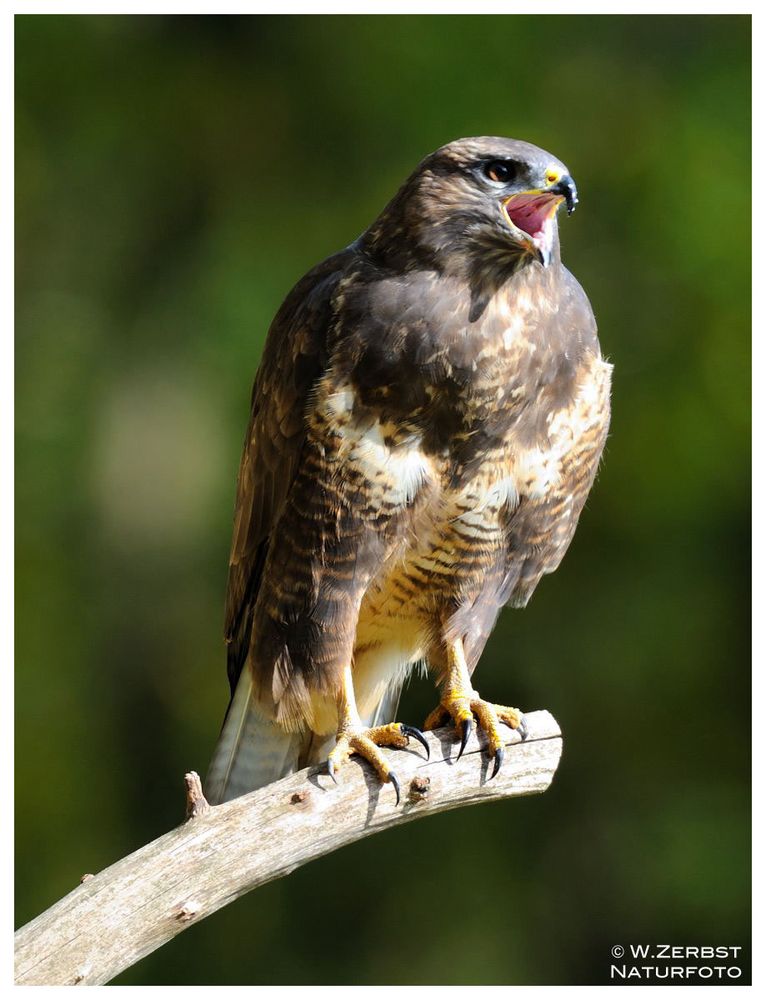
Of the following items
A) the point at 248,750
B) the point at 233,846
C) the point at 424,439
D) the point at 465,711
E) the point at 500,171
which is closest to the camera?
the point at 233,846

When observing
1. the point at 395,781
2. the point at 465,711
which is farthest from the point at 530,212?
the point at 395,781

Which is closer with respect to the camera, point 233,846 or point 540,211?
point 233,846

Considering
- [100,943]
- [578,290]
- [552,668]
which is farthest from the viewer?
[552,668]

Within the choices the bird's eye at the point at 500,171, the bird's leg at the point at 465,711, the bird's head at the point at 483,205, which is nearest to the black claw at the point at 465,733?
the bird's leg at the point at 465,711

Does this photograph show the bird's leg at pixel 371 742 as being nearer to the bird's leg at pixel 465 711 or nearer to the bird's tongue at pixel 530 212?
the bird's leg at pixel 465 711

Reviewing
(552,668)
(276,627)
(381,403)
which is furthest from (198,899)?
(552,668)

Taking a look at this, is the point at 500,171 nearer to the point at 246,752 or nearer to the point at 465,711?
the point at 465,711

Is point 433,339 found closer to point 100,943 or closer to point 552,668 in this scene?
point 100,943
